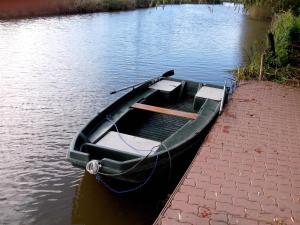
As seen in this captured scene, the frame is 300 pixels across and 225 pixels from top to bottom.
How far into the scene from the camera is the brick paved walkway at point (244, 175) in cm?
478

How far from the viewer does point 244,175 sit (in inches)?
228

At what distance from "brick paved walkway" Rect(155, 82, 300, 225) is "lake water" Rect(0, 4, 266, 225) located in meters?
1.36

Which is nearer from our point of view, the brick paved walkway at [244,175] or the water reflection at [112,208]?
the brick paved walkway at [244,175]

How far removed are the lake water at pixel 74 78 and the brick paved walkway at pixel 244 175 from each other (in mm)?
1358

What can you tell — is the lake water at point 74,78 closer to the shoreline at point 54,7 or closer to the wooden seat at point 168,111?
the shoreline at point 54,7

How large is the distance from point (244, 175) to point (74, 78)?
30.1 ft

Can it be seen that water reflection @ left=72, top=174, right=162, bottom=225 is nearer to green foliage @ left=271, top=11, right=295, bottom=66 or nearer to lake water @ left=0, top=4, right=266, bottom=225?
lake water @ left=0, top=4, right=266, bottom=225

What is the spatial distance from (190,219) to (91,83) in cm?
929

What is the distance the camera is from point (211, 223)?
15.0ft

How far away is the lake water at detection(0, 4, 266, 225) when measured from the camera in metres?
6.63

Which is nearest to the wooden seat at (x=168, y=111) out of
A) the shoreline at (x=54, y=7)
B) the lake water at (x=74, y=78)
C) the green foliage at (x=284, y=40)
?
the lake water at (x=74, y=78)

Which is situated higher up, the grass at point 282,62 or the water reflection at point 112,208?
the grass at point 282,62

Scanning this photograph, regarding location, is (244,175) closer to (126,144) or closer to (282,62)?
(126,144)

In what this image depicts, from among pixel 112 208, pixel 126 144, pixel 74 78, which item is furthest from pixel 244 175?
pixel 74 78
